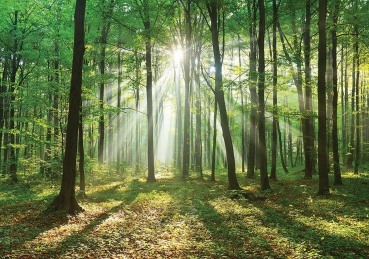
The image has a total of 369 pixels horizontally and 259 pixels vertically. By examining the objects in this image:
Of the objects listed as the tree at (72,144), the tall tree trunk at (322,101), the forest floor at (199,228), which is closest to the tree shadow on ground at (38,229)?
the forest floor at (199,228)

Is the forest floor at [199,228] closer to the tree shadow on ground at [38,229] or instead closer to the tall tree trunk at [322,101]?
the tree shadow on ground at [38,229]

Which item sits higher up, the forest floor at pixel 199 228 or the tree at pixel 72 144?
the tree at pixel 72 144

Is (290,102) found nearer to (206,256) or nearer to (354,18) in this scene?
(354,18)

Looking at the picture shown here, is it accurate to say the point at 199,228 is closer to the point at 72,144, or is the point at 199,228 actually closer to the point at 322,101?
the point at 72,144

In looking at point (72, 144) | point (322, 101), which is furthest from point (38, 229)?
point (322, 101)

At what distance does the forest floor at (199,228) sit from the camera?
5785 millimetres

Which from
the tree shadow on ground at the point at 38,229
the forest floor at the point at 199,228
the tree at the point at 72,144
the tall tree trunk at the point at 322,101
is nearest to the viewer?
the tree shadow on ground at the point at 38,229

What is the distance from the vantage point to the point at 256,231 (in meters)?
7.28

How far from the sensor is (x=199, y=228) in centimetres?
→ 786

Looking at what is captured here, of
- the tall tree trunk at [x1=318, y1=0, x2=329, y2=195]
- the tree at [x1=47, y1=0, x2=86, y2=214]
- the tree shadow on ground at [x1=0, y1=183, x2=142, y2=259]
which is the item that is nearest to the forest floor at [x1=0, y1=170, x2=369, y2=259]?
the tree shadow on ground at [x1=0, y1=183, x2=142, y2=259]

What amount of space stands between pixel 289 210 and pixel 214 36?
377 inches

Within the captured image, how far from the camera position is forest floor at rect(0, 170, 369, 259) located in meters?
5.79

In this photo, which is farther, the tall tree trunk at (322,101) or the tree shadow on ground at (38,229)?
the tall tree trunk at (322,101)

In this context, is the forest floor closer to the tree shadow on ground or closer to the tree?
the tree shadow on ground
